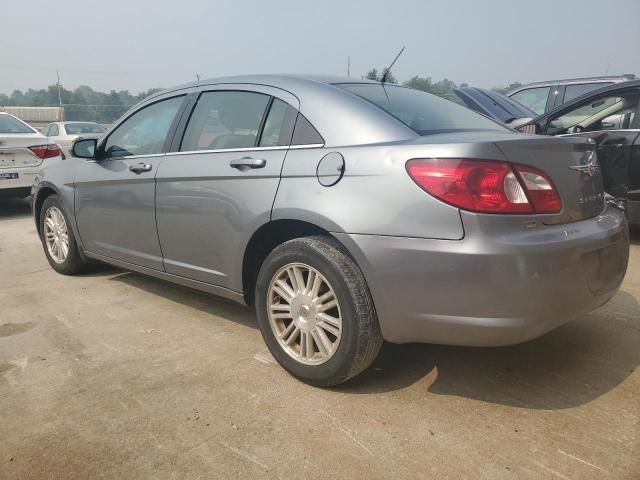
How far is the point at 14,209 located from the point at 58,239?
190 inches

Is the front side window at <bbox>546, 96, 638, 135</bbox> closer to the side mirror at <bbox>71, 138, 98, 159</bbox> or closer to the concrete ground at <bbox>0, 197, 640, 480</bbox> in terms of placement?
the concrete ground at <bbox>0, 197, 640, 480</bbox>

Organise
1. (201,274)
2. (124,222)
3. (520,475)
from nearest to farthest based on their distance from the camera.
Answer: (520,475) → (201,274) → (124,222)

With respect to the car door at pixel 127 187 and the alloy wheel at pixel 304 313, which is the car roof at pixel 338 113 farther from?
the car door at pixel 127 187

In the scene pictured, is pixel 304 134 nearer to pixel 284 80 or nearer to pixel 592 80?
pixel 284 80

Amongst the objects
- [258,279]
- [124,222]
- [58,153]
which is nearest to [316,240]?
[258,279]

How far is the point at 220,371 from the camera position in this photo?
2.74m

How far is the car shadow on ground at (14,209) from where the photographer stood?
25.9 feet

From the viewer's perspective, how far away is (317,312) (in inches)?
98.5

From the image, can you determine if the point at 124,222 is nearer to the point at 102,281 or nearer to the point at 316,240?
the point at 102,281

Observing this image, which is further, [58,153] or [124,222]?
[58,153]

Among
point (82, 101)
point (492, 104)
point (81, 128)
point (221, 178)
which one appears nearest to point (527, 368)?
point (221, 178)

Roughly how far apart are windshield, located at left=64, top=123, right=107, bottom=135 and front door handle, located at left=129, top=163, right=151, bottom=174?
12.7 metres

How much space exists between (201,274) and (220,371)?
2.07ft

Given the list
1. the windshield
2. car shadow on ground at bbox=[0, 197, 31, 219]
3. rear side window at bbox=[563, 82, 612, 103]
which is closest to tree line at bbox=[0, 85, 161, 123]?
the windshield
